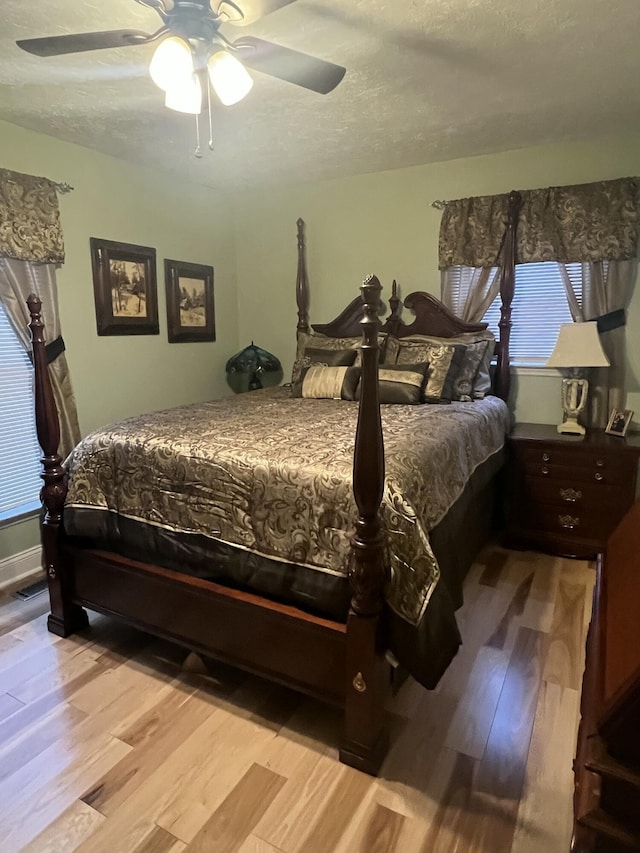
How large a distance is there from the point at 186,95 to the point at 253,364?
2501mm

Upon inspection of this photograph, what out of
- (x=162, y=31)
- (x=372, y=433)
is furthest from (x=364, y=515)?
(x=162, y=31)

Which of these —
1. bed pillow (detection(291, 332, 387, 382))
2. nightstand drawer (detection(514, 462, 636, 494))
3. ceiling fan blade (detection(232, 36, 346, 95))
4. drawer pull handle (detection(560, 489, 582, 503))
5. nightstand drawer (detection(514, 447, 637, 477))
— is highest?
ceiling fan blade (detection(232, 36, 346, 95))

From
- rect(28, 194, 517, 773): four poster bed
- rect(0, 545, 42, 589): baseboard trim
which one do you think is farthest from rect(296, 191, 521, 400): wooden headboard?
rect(0, 545, 42, 589): baseboard trim

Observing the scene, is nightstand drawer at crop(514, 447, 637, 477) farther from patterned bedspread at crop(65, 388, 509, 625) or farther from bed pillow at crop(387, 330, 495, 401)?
patterned bedspread at crop(65, 388, 509, 625)

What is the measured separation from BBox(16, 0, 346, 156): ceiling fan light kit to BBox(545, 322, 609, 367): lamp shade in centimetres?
205

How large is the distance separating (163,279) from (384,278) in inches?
65.5

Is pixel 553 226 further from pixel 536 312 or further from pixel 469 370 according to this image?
pixel 469 370

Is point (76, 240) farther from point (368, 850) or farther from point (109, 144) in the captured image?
point (368, 850)

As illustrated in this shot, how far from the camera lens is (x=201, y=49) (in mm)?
1710

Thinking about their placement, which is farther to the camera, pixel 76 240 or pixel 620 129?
pixel 76 240

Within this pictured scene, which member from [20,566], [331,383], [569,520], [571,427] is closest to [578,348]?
[571,427]

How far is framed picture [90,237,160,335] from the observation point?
130 inches

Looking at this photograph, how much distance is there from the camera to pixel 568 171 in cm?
321

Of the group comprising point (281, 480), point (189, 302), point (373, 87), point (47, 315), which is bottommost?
point (281, 480)
